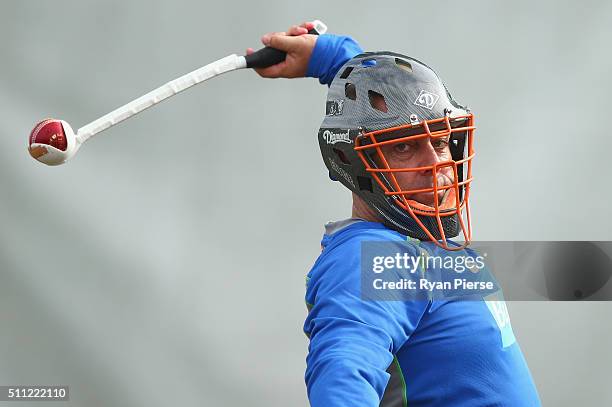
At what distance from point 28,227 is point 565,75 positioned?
4.34 feet

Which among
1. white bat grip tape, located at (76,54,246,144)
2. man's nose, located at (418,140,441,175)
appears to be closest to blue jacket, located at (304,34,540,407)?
man's nose, located at (418,140,441,175)

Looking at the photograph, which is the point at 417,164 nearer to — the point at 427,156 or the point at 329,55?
the point at 427,156

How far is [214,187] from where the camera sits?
2.08 m

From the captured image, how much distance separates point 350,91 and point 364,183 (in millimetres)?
145

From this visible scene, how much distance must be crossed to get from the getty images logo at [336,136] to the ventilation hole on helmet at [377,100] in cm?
6

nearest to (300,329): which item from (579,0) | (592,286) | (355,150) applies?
(592,286)

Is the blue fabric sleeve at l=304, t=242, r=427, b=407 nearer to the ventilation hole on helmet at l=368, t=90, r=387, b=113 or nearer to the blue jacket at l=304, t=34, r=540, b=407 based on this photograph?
the blue jacket at l=304, t=34, r=540, b=407

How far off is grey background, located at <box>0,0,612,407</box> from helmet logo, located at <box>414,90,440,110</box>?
83 centimetres

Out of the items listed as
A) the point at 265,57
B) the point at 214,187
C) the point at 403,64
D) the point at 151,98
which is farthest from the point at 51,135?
the point at 214,187

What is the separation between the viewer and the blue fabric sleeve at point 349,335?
103 cm

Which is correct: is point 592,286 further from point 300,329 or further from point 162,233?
point 162,233

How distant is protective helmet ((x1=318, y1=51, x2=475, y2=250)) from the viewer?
129 centimetres

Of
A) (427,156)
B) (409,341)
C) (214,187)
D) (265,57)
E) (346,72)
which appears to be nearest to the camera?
(409,341)

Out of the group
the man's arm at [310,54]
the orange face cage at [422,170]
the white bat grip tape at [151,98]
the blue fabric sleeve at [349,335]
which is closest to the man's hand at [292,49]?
the man's arm at [310,54]
